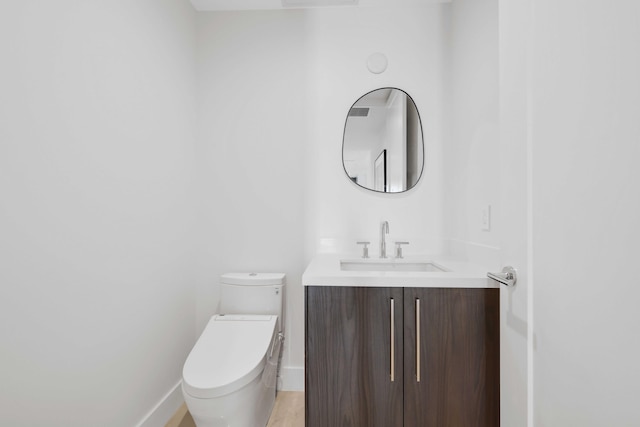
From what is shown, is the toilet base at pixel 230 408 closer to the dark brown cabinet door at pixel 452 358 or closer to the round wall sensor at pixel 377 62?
the dark brown cabinet door at pixel 452 358

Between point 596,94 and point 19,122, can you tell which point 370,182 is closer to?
point 596,94

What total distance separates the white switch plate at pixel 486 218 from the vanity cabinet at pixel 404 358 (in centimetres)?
38

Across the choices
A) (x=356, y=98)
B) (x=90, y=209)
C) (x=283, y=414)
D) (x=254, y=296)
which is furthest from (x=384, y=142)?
(x=283, y=414)

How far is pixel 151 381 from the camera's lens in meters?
1.64

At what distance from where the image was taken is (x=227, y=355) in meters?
1.54

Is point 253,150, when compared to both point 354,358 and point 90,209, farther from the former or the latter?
point 354,358

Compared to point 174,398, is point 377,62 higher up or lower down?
higher up

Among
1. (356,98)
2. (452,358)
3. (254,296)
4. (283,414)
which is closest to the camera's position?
(452,358)

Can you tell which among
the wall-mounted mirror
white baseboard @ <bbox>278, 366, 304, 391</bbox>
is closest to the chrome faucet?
the wall-mounted mirror

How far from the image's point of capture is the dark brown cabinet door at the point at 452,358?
1234 mm

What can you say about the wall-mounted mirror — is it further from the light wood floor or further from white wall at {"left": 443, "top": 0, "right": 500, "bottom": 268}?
the light wood floor

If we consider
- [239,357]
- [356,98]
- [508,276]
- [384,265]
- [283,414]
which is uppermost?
[356,98]

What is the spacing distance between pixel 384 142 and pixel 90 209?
61.0 inches

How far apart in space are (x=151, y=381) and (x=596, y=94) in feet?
6.52
